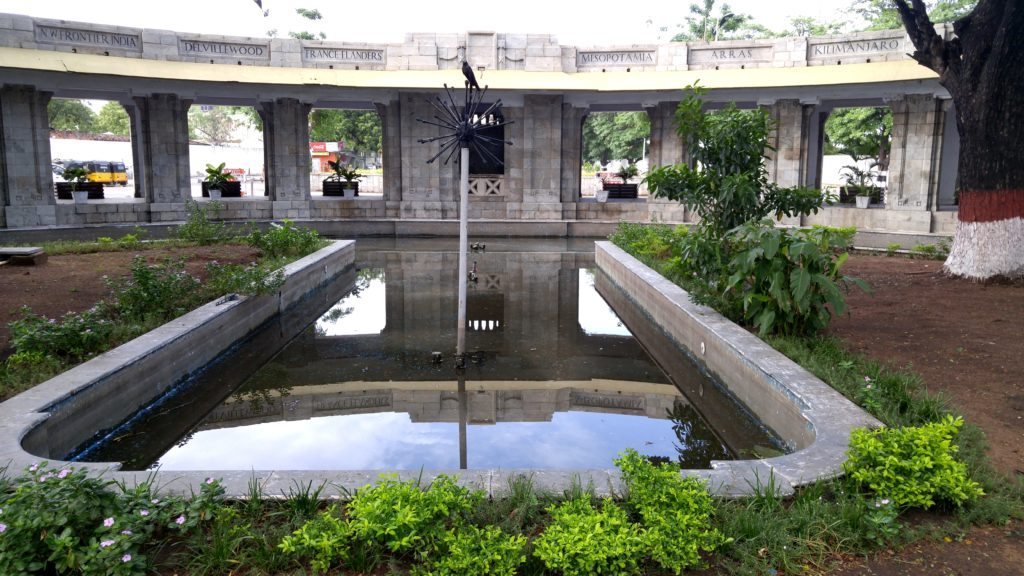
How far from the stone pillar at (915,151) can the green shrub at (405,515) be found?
→ 65.0 ft

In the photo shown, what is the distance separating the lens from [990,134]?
1070 cm

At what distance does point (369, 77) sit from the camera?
21375 millimetres

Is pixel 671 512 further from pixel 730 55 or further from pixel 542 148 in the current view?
pixel 730 55

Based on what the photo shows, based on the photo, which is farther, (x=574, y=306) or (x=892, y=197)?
(x=892, y=197)

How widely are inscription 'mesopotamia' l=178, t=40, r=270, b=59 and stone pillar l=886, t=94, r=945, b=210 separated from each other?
1738cm

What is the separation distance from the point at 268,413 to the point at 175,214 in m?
16.5

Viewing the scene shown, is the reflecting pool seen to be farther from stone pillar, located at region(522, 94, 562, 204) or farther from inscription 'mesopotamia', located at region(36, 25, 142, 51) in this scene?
inscription 'mesopotamia', located at region(36, 25, 142, 51)

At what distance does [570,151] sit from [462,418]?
721 inches

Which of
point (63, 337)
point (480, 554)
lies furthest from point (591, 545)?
point (63, 337)

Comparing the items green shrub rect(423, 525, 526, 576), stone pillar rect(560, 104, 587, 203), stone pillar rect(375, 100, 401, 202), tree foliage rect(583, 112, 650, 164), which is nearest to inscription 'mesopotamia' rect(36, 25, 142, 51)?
stone pillar rect(375, 100, 401, 202)

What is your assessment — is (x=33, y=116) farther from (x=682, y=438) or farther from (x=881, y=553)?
(x=881, y=553)

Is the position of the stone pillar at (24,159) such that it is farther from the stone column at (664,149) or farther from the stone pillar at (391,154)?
the stone column at (664,149)

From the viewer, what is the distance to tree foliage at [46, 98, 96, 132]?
172 ft

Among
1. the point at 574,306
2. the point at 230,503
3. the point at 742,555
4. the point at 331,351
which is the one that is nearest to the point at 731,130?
the point at 574,306
